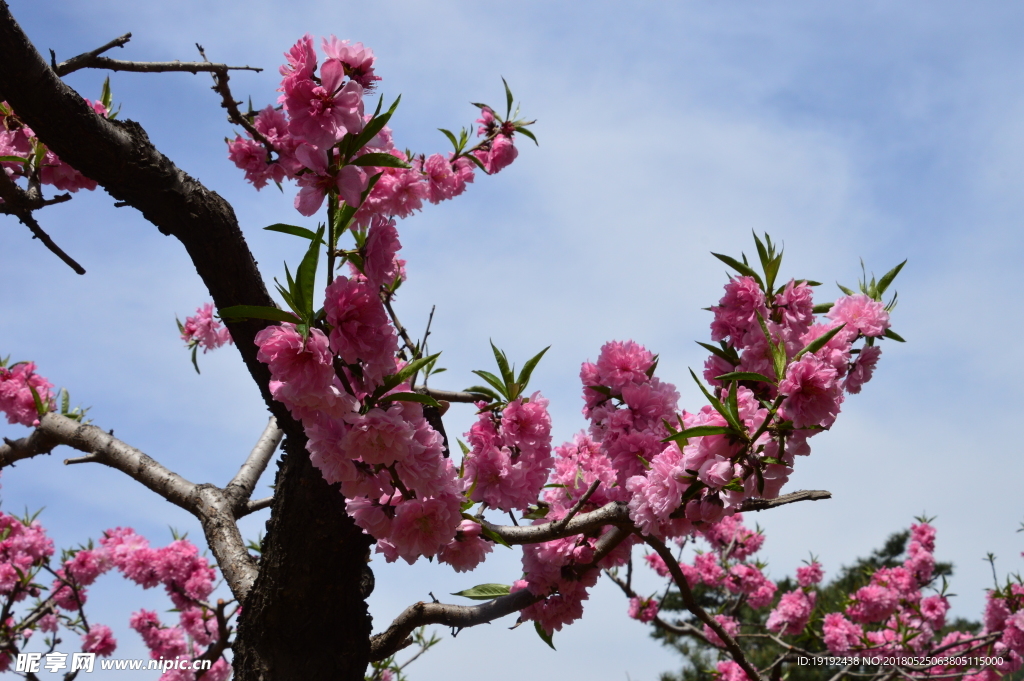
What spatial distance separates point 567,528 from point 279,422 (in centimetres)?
93

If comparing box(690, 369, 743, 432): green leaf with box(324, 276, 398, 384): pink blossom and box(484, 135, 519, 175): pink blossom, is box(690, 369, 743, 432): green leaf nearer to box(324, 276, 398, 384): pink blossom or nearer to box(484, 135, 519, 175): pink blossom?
box(324, 276, 398, 384): pink blossom

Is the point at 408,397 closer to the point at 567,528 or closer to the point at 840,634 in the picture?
the point at 567,528

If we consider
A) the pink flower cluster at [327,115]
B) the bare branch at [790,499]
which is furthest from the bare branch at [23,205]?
the bare branch at [790,499]

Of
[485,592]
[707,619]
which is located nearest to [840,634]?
[707,619]

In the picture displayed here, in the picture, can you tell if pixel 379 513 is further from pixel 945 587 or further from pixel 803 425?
pixel 945 587

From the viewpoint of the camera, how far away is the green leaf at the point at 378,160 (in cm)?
116

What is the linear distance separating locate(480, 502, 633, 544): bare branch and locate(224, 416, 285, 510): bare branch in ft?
4.75

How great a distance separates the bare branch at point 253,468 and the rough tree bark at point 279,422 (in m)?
0.94

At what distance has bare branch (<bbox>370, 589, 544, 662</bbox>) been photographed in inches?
87.2

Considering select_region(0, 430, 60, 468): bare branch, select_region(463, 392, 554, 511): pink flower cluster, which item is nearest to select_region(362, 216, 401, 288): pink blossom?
select_region(463, 392, 554, 511): pink flower cluster

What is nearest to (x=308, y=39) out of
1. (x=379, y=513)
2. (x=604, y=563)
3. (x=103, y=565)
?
(x=379, y=513)

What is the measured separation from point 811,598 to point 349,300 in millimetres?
6161

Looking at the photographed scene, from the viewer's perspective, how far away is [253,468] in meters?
3.16

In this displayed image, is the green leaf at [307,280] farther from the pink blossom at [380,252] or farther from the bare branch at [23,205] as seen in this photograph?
the bare branch at [23,205]
